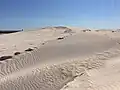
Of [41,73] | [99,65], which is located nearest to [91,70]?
[99,65]

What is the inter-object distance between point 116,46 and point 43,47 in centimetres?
380

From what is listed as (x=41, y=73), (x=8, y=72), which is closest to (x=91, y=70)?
(x=41, y=73)

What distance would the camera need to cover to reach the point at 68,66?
31.6 feet

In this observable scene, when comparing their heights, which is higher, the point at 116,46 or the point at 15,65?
the point at 116,46

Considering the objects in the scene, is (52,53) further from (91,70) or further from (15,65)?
(91,70)

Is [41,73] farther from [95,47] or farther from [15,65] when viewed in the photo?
[95,47]

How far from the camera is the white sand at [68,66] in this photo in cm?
777

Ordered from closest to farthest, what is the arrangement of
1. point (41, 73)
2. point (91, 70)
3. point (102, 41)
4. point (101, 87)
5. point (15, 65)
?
point (101, 87), point (91, 70), point (41, 73), point (15, 65), point (102, 41)

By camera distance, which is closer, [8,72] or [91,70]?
[91,70]

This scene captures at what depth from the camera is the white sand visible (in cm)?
777

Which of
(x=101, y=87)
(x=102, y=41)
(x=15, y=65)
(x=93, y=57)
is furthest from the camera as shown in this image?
(x=102, y=41)

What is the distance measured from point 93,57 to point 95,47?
1706 millimetres

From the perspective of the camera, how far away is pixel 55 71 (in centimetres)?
958

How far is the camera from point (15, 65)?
468 inches
